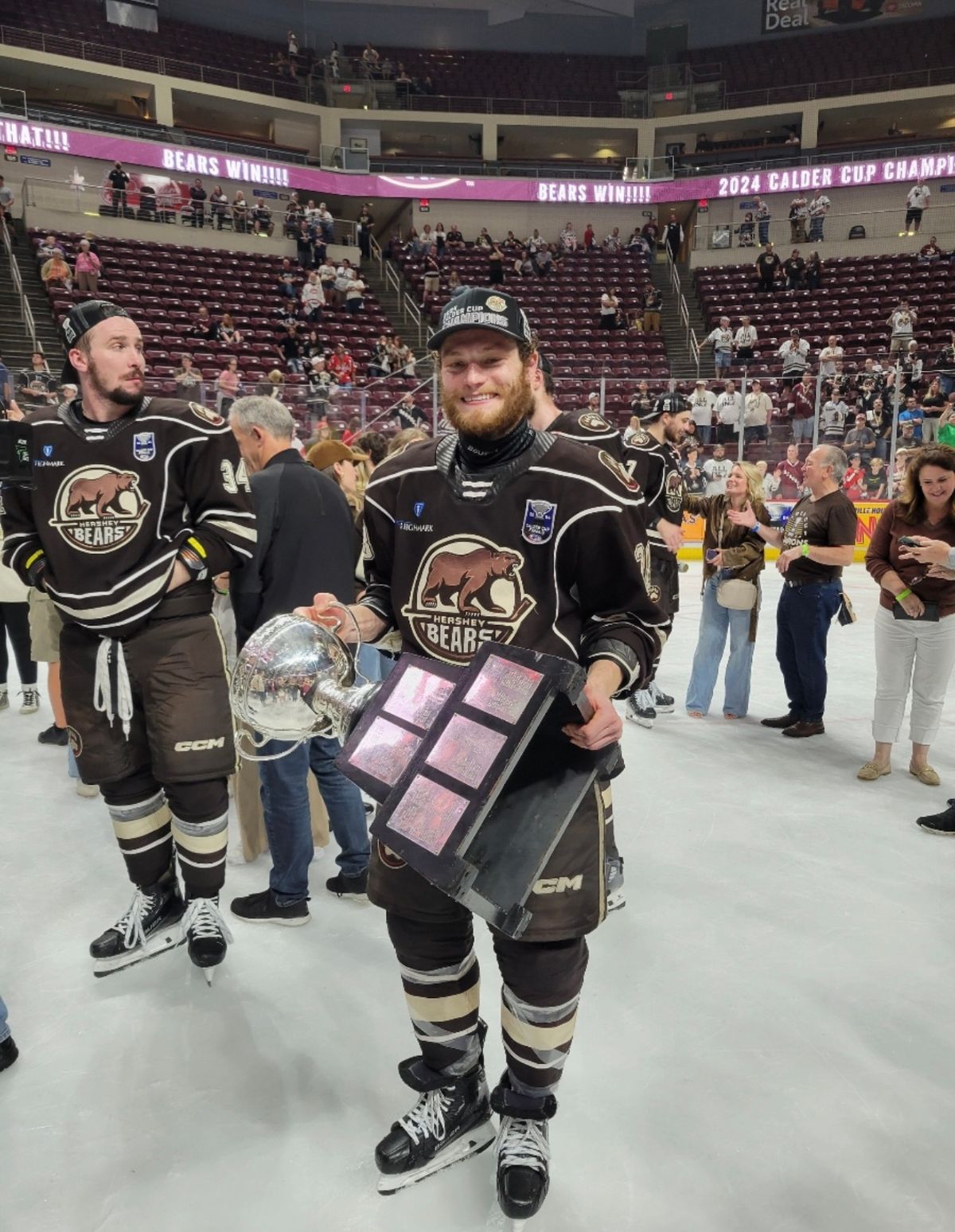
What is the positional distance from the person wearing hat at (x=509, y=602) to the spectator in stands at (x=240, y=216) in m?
20.0

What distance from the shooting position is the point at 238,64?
2284 cm

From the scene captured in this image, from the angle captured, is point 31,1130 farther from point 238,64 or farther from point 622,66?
point 622,66

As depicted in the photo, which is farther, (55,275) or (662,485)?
(55,275)

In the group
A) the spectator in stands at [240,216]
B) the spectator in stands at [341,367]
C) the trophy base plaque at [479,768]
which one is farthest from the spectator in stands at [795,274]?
the trophy base plaque at [479,768]

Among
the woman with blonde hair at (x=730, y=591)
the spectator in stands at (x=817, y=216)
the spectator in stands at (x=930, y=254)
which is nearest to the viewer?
the woman with blonde hair at (x=730, y=591)

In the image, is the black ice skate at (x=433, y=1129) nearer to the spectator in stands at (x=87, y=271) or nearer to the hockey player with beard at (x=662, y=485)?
the hockey player with beard at (x=662, y=485)

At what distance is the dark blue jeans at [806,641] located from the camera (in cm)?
473

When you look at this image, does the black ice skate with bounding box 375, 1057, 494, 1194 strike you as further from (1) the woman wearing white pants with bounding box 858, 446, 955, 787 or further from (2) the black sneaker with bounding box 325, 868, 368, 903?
(1) the woman wearing white pants with bounding box 858, 446, 955, 787

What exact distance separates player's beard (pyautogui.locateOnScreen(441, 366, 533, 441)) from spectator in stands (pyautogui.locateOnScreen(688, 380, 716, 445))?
33.1 feet

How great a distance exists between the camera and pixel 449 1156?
1926mm

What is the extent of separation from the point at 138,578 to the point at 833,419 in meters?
10.3

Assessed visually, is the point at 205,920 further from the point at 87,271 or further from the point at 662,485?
the point at 87,271

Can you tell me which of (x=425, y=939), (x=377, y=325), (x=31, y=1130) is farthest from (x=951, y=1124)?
(x=377, y=325)

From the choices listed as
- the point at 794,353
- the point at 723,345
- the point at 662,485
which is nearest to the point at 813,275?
the point at 723,345
